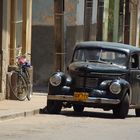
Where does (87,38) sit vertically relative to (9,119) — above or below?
above

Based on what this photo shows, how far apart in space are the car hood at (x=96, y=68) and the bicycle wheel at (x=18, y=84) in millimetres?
3165

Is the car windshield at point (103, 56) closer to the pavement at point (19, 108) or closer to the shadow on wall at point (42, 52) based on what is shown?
the pavement at point (19, 108)

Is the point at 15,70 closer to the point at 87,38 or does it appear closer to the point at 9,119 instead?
the point at 87,38

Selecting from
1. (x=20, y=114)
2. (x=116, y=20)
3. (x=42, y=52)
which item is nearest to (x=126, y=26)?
(x=116, y=20)

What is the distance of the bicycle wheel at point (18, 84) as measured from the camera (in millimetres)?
21266

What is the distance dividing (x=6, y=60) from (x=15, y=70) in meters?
0.43

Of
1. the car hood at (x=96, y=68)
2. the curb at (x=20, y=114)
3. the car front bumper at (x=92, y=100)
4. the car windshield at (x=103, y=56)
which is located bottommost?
the curb at (x=20, y=114)

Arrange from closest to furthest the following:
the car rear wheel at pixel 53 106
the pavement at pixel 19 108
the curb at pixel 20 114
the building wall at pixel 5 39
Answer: the curb at pixel 20 114
the pavement at pixel 19 108
the car rear wheel at pixel 53 106
the building wall at pixel 5 39

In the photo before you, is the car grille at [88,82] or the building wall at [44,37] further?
the building wall at [44,37]

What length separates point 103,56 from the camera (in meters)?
18.9

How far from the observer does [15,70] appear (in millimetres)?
21469

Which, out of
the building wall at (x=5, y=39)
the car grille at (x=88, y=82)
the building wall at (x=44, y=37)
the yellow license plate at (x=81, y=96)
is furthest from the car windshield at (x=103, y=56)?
the building wall at (x=44, y=37)

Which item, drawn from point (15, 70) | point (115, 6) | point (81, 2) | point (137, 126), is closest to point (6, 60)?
point (15, 70)

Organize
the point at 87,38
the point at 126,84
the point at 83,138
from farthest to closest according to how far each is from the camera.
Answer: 1. the point at 87,38
2. the point at 126,84
3. the point at 83,138
